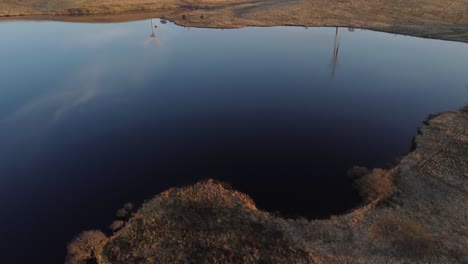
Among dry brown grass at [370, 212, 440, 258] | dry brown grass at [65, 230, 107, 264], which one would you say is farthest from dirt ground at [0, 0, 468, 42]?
dry brown grass at [65, 230, 107, 264]

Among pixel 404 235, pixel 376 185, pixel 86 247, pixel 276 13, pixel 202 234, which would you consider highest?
pixel 276 13

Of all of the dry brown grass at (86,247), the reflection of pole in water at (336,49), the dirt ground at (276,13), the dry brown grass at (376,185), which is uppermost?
the dirt ground at (276,13)

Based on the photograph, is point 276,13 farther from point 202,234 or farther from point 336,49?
point 202,234

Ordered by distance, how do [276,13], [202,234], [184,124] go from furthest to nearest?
[276,13], [184,124], [202,234]

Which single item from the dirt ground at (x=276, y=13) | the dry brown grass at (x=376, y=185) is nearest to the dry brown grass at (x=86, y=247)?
the dry brown grass at (x=376, y=185)

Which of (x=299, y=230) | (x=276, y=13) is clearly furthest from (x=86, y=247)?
(x=276, y=13)

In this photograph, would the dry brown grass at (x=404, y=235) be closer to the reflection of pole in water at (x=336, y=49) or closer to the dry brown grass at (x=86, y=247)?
the dry brown grass at (x=86, y=247)
